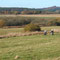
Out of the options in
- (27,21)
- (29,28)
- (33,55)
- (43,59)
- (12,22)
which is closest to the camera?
(43,59)

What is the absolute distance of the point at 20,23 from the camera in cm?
6347

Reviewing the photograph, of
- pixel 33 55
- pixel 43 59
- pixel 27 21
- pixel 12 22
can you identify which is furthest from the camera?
pixel 27 21

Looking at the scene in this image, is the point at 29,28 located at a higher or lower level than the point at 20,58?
lower

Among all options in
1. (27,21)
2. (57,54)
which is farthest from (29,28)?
(27,21)

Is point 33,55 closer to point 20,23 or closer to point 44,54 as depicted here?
point 44,54

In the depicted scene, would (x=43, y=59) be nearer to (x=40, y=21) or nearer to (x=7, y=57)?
(x=7, y=57)

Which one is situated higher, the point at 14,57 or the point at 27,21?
the point at 14,57

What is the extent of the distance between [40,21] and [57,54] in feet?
181

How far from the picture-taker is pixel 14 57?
12.1m

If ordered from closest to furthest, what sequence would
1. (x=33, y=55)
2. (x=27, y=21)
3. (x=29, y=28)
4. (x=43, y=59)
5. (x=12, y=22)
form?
(x=43, y=59), (x=33, y=55), (x=29, y=28), (x=12, y=22), (x=27, y=21)

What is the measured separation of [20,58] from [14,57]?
384 millimetres

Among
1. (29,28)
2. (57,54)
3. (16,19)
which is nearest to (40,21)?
(16,19)

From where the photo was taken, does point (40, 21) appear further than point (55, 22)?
Yes

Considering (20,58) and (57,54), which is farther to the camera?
(57,54)
